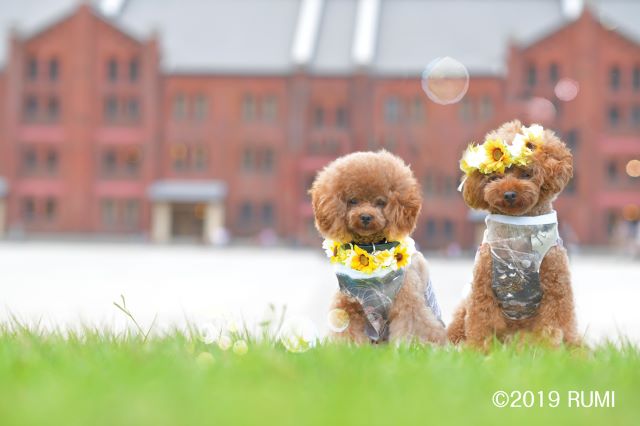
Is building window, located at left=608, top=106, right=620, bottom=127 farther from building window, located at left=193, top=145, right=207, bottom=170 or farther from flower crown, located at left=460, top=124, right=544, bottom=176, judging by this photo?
flower crown, located at left=460, top=124, right=544, bottom=176

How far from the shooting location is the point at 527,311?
5070mm

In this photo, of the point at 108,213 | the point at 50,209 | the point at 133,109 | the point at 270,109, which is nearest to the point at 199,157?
the point at 133,109

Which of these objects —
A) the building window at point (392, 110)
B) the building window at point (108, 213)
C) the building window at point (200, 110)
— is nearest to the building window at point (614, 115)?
the building window at point (392, 110)

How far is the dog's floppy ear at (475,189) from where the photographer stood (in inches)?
195

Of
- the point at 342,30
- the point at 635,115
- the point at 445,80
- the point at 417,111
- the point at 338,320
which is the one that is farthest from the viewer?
the point at 445,80

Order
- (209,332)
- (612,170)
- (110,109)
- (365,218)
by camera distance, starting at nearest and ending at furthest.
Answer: (365,218) < (209,332) < (612,170) < (110,109)

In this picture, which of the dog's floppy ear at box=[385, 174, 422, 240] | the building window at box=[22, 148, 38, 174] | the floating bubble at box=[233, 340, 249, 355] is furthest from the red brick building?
the floating bubble at box=[233, 340, 249, 355]

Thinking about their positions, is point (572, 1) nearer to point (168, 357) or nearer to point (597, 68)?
point (597, 68)

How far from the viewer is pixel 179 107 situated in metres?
44.6

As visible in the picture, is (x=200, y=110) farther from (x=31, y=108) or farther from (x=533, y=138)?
(x=533, y=138)

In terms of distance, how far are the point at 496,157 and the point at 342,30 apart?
1646 inches

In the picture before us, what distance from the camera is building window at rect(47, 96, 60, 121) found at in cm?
4475

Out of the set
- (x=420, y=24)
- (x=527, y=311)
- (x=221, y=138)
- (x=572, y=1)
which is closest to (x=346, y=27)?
(x=420, y=24)

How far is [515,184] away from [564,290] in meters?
0.78
